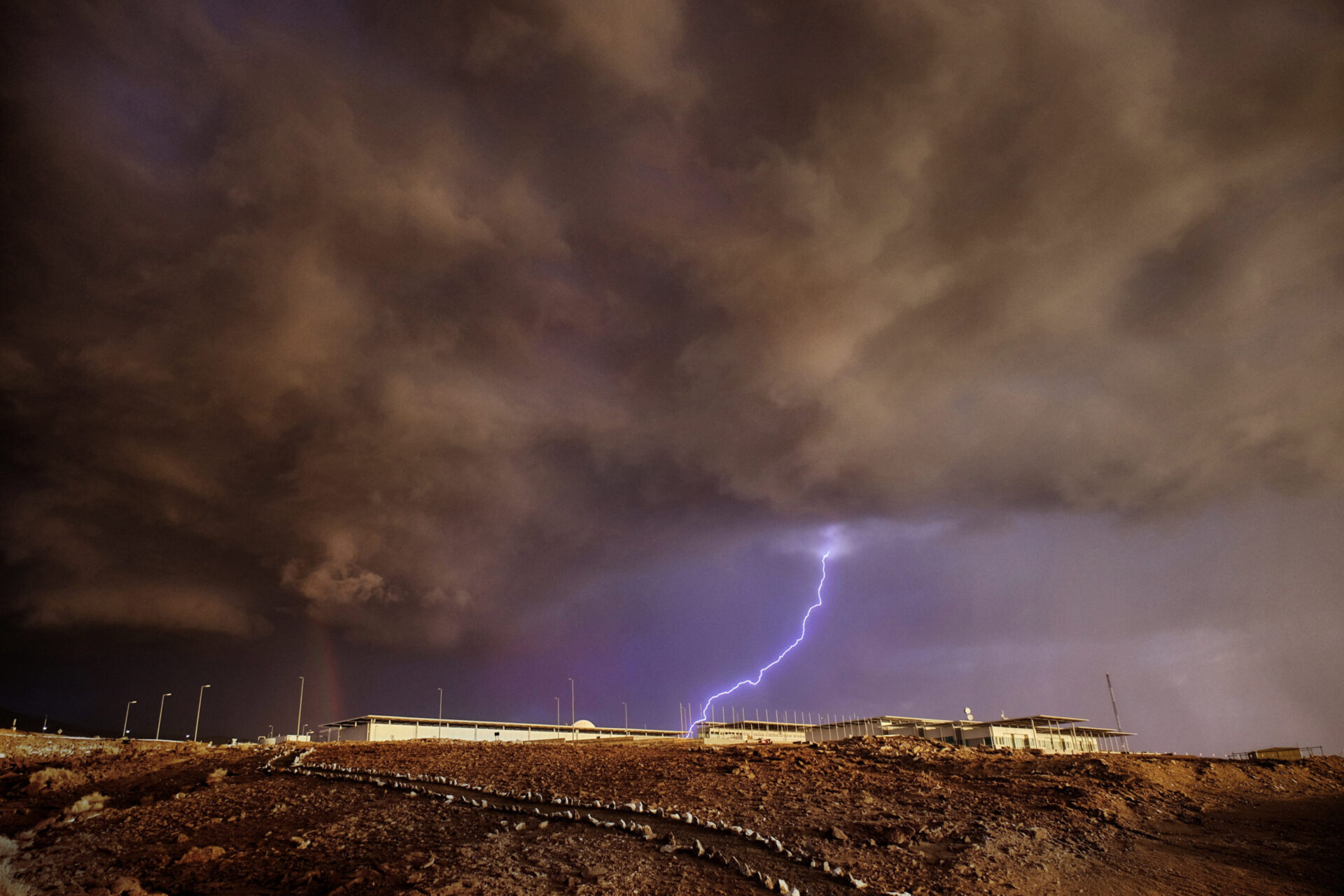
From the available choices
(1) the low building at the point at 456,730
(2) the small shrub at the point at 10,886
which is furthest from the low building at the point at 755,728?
(2) the small shrub at the point at 10,886

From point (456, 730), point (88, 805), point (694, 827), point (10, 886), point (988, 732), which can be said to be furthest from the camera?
point (456, 730)

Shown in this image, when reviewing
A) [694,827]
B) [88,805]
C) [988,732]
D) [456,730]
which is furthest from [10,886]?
[456,730]

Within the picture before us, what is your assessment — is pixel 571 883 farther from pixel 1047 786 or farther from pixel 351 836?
pixel 1047 786

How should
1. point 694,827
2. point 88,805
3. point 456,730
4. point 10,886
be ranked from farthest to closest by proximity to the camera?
1. point 456,730
2. point 88,805
3. point 694,827
4. point 10,886

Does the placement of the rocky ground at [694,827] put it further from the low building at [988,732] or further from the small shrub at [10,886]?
the low building at [988,732]

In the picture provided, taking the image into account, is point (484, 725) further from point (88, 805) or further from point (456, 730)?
point (88, 805)

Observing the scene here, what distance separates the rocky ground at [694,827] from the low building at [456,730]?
2904 inches

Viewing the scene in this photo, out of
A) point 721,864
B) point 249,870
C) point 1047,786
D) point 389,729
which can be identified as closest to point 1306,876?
point 1047,786

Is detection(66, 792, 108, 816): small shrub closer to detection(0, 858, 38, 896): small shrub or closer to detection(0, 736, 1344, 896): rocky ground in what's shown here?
detection(0, 736, 1344, 896): rocky ground

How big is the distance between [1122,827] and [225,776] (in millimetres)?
44106

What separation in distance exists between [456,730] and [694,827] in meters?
107

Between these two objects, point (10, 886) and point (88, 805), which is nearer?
point (10, 886)

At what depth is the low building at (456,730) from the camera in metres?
109

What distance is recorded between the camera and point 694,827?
22.1m
